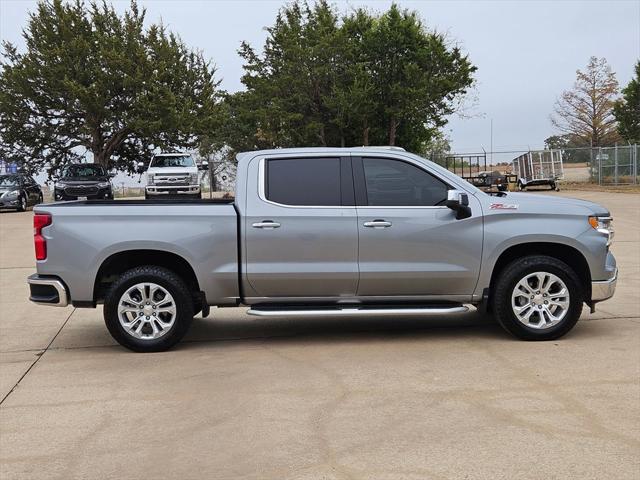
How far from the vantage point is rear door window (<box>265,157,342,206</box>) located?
20.4 ft

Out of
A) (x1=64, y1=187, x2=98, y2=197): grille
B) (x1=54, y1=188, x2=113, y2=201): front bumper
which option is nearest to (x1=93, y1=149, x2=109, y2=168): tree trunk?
(x1=54, y1=188, x2=113, y2=201): front bumper

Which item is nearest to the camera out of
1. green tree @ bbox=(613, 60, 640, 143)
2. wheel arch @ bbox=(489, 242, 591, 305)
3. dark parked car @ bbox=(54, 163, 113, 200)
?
wheel arch @ bbox=(489, 242, 591, 305)

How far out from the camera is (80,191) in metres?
25.8

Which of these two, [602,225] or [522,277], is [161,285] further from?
[602,225]

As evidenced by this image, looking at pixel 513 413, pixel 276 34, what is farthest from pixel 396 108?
pixel 513 413

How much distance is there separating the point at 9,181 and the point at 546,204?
25924 mm

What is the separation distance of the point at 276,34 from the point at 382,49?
21.3 feet

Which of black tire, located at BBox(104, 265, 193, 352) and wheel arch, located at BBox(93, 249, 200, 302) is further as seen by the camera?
wheel arch, located at BBox(93, 249, 200, 302)

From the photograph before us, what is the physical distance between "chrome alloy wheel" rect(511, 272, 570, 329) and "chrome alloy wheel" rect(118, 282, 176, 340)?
Answer: 10.7ft

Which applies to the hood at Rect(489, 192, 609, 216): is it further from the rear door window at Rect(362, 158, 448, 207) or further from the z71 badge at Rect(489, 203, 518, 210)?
the rear door window at Rect(362, 158, 448, 207)

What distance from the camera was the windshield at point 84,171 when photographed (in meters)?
26.7

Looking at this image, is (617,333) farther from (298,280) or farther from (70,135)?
(70,135)

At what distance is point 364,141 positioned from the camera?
127ft

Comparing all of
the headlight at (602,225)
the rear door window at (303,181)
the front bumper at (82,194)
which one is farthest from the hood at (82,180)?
the headlight at (602,225)
